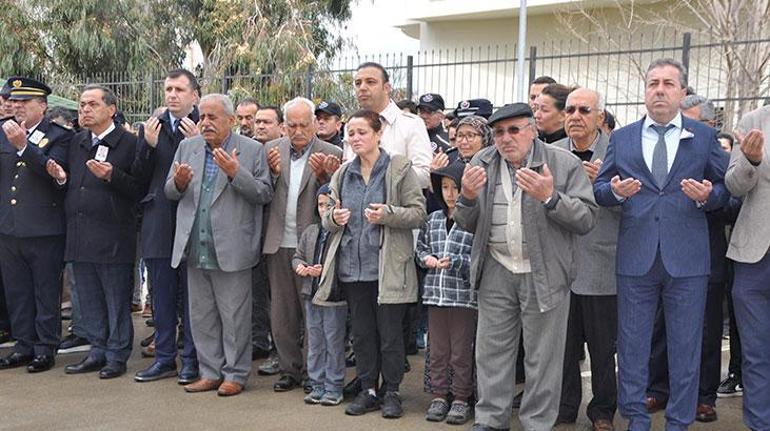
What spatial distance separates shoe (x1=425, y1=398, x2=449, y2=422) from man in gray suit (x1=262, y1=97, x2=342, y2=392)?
1197 mm

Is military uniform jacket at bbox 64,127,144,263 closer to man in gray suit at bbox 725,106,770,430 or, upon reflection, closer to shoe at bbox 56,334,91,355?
shoe at bbox 56,334,91,355

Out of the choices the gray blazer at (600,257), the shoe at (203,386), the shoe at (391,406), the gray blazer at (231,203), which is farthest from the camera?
the shoe at (203,386)

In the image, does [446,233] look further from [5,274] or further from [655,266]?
[5,274]

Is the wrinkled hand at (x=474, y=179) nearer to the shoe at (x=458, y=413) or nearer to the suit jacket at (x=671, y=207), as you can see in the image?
the suit jacket at (x=671, y=207)

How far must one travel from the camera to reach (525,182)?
186 inches

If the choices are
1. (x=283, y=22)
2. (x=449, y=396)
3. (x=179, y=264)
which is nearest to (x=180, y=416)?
(x=179, y=264)

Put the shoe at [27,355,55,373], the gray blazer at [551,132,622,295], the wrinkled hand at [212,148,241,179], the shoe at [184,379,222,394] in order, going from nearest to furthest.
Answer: the gray blazer at [551,132,622,295] → the wrinkled hand at [212,148,241,179] → the shoe at [184,379,222,394] → the shoe at [27,355,55,373]

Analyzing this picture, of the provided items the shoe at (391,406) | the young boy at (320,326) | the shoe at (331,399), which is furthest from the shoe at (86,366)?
the shoe at (391,406)

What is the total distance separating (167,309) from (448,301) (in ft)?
7.65

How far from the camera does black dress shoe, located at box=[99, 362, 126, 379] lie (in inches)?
267

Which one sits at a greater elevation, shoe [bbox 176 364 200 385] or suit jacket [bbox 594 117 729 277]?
suit jacket [bbox 594 117 729 277]

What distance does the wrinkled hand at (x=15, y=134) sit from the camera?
262 inches

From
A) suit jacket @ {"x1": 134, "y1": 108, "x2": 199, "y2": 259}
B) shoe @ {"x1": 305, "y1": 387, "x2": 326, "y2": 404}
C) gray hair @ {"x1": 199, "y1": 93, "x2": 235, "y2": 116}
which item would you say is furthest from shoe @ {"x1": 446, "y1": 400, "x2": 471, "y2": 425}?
gray hair @ {"x1": 199, "y1": 93, "x2": 235, "y2": 116}

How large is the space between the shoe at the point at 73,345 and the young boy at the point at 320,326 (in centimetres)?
275
